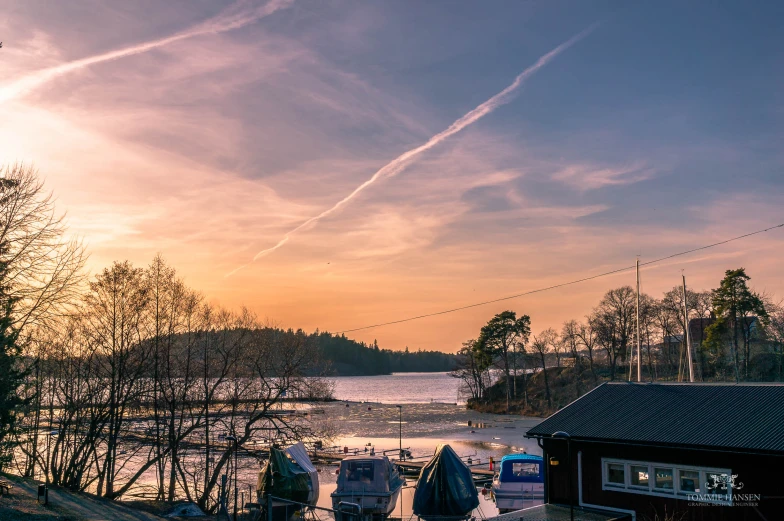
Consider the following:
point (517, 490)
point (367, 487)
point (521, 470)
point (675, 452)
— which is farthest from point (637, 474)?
point (367, 487)

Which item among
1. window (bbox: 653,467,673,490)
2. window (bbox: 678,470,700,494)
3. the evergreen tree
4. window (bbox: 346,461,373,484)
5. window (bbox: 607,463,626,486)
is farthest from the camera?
the evergreen tree

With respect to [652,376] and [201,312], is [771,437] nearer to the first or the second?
[201,312]

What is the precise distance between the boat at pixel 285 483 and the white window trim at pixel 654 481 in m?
16.7

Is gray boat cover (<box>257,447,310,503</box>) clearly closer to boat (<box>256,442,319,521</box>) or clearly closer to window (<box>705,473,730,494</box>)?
boat (<box>256,442,319,521</box>)

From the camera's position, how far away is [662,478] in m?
21.7

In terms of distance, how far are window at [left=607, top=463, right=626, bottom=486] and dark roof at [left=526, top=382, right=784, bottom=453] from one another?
1.17 metres

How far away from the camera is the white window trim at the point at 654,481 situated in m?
20.5

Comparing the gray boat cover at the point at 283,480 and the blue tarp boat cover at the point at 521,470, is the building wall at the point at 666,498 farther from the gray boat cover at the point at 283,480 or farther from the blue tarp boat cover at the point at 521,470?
the gray boat cover at the point at 283,480

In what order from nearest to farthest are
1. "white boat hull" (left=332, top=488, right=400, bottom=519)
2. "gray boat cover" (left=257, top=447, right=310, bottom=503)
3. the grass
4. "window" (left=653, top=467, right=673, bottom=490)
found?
"window" (left=653, top=467, right=673, bottom=490)
the grass
"white boat hull" (left=332, top=488, right=400, bottom=519)
"gray boat cover" (left=257, top=447, right=310, bottom=503)

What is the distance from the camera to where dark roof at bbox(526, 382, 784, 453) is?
20328 mm

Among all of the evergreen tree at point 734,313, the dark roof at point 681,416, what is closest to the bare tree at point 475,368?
the evergreen tree at point 734,313

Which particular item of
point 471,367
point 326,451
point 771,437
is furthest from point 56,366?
point 471,367

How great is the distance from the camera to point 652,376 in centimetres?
9831

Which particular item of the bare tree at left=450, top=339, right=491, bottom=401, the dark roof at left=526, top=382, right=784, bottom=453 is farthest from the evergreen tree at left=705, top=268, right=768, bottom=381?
the dark roof at left=526, top=382, right=784, bottom=453
